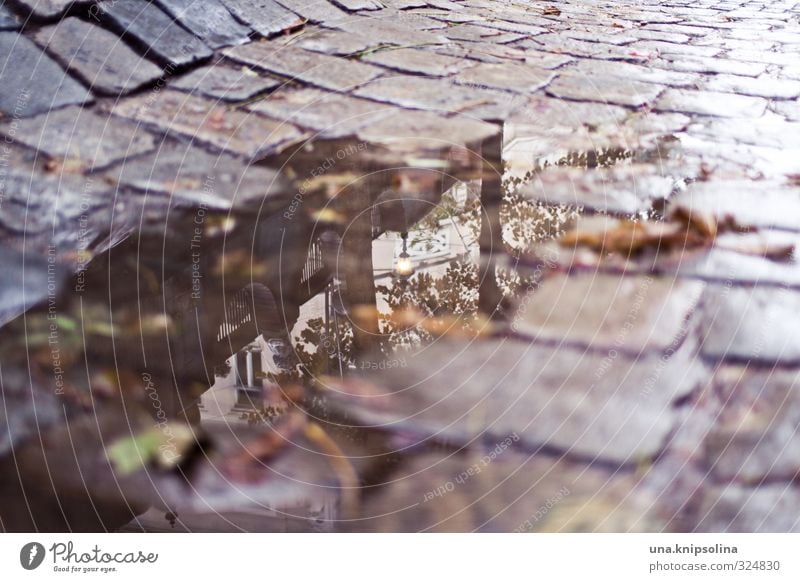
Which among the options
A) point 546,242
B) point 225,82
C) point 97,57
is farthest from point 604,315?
point 97,57

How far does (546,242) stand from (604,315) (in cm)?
8

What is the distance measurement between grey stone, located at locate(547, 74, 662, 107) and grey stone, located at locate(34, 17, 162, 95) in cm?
36

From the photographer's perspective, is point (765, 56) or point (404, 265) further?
point (765, 56)

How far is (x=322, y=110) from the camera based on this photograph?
1.82ft

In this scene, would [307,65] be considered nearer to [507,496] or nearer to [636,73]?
[636,73]

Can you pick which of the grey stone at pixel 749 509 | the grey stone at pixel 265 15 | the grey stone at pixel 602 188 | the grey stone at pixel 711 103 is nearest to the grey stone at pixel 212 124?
the grey stone at pixel 265 15

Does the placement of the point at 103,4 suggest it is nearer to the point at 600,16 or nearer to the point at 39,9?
the point at 39,9

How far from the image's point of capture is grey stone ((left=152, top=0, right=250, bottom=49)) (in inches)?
22.8


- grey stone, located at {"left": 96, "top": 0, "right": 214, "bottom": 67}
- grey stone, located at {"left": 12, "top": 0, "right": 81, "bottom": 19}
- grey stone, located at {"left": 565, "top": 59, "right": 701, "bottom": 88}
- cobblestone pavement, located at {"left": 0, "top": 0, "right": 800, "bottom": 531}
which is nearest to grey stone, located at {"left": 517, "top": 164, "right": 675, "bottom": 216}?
cobblestone pavement, located at {"left": 0, "top": 0, "right": 800, "bottom": 531}

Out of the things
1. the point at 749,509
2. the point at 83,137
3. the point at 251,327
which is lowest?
the point at 749,509

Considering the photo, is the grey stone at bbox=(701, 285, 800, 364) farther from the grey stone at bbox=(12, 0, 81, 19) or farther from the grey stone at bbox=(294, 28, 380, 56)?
the grey stone at bbox=(12, 0, 81, 19)

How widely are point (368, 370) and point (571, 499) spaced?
7.9 inches

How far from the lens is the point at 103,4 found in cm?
57
